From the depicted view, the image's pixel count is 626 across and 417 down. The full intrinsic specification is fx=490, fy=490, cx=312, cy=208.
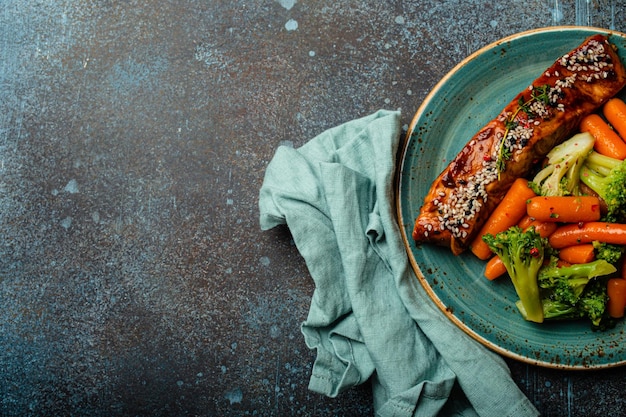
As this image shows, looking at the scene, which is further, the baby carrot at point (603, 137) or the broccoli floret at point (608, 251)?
the baby carrot at point (603, 137)

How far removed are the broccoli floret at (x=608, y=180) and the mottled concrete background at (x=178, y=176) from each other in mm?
1085

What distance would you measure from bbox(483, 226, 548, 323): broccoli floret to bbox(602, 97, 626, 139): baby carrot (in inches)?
33.1

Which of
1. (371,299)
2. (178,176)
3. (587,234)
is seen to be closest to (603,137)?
(587,234)

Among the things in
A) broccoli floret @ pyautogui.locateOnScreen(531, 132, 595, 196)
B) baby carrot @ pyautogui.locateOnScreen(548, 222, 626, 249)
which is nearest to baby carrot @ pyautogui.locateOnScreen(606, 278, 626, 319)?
baby carrot @ pyautogui.locateOnScreen(548, 222, 626, 249)

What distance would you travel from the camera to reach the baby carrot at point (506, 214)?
2985 mm

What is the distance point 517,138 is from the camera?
2941mm

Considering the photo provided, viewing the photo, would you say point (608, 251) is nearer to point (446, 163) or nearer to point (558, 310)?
point (558, 310)

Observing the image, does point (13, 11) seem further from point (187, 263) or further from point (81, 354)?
point (81, 354)

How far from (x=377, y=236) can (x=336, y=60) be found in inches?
52.6

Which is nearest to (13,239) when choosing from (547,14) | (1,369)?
(1,369)

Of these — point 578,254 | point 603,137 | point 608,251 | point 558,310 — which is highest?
point 603,137

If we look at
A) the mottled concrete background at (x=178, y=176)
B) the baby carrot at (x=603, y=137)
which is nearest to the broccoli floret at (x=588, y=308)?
the baby carrot at (x=603, y=137)

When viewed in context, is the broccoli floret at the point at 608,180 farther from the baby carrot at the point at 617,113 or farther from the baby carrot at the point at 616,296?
the baby carrot at the point at 616,296

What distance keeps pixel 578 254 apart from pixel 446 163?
0.97m
